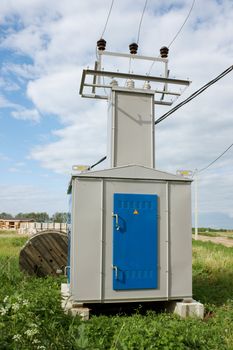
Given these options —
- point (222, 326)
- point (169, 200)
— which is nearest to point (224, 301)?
point (222, 326)

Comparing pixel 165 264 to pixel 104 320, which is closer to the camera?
pixel 104 320

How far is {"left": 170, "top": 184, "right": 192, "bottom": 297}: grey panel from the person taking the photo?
22.4 feet

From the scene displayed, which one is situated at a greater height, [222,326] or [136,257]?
[136,257]

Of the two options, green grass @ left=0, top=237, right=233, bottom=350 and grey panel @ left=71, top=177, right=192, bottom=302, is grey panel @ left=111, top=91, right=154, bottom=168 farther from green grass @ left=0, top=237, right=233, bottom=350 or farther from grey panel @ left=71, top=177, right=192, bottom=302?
green grass @ left=0, top=237, right=233, bottom=350

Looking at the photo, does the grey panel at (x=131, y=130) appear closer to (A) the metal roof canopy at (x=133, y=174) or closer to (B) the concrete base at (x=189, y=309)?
(A) the metal roof canopy at (x=133, y=174)

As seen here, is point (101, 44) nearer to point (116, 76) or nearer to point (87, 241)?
point (116, 76)

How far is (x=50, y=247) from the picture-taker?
9.72m

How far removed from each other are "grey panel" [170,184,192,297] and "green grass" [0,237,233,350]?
55 centimetres

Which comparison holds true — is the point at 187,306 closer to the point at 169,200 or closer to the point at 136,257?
the point at 136,257

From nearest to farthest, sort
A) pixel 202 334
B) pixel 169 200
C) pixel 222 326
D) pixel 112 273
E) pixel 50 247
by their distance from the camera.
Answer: pixel 202 334
pixel 222 326
pixel 112 273
pixel 169 200
pixel 50 247

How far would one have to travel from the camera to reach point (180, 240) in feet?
22.7

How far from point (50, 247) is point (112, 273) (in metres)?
3.57

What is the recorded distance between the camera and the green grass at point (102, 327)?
3.33m

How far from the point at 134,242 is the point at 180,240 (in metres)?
0.85
